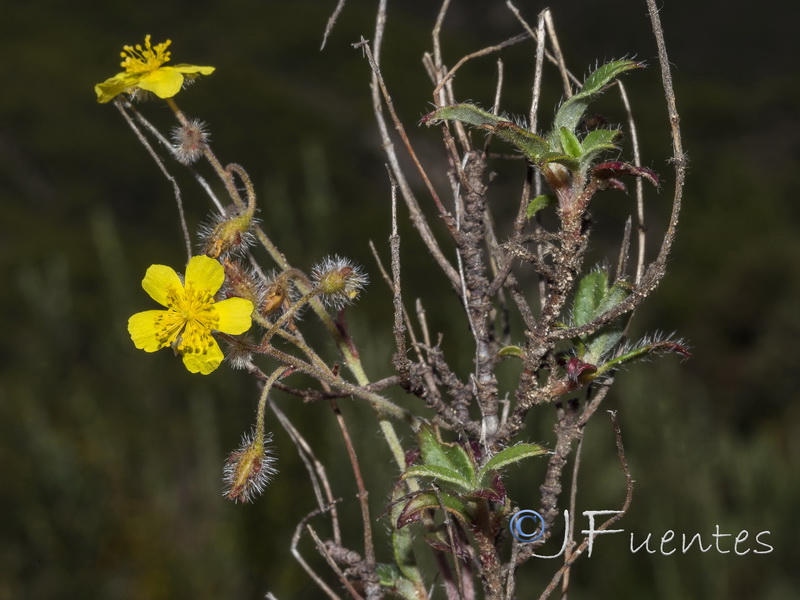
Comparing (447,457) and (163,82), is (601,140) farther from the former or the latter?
(163,82)

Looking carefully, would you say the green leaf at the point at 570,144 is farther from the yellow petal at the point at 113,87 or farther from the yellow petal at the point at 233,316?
the yellow petal at the point at 113,87

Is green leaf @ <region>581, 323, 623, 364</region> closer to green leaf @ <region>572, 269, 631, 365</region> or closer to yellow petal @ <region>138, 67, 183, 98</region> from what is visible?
green leaf @ <region>572, 269, 631, 365</region>

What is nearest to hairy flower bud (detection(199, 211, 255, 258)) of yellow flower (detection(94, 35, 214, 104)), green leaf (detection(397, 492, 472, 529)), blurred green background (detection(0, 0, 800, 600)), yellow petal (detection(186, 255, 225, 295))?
yellow petal (detection(186, 255, 225, 295))

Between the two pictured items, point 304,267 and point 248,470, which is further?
point 304,267

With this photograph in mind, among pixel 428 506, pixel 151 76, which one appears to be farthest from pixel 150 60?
pixel 428 506

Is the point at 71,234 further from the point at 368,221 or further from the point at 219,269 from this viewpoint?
the point at 219,269
